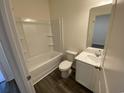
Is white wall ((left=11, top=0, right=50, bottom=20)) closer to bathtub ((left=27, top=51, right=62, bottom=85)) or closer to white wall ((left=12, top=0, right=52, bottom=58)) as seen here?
white wall ((left=12, top=0, right=52, bottom=58))

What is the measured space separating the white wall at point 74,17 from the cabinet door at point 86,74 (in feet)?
2.31

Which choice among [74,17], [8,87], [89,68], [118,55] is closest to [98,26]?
[74,17]

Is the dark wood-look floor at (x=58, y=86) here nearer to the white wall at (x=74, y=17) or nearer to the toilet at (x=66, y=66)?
the toilet at (x=66, y=66)

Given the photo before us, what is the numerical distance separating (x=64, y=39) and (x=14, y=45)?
2.05m

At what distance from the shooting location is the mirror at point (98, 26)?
1.57 m

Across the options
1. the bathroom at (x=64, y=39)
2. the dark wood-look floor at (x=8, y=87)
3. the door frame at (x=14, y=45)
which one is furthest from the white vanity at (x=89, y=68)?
the dark wood-look floor at (x=8, y=87)

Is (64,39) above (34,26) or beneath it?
beneath

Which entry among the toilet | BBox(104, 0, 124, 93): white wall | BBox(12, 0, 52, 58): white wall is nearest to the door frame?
BBox(104, 0, 124, 93): white wall

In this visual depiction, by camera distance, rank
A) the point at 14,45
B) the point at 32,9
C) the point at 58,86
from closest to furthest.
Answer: the point at 14,45 < the point at 58,86 < the point at 32,9

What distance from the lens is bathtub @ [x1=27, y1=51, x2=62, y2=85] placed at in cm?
196

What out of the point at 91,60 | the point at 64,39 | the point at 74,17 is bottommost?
the point at 91,60

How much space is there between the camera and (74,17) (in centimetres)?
208

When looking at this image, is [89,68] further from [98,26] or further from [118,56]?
[118,56]

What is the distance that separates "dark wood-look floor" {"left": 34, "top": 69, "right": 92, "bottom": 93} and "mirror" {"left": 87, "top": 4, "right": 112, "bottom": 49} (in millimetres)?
1138
